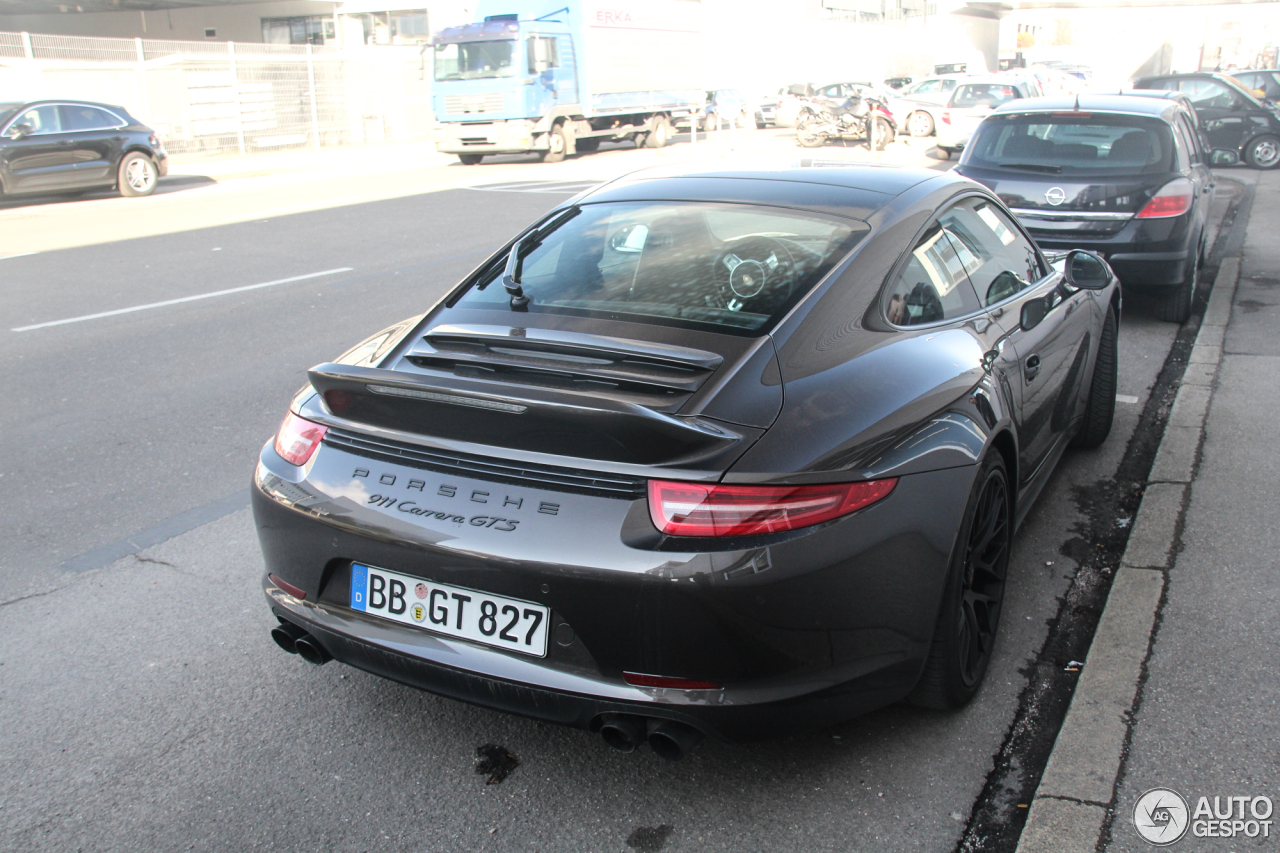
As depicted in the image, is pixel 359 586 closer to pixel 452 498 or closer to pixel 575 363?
pixel 452 498

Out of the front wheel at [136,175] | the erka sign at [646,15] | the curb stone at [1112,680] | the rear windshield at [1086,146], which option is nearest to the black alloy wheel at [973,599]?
the curb stone at [1112,680]

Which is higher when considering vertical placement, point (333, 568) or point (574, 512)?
point (574, 512)

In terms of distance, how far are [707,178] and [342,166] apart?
75.0 ft

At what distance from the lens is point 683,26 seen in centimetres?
3069

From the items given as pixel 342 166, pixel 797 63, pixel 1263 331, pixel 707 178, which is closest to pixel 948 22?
pixel 797 63

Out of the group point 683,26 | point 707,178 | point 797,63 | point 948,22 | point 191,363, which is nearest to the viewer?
point 707,178

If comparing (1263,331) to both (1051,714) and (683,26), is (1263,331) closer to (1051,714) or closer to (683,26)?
(1051,714)

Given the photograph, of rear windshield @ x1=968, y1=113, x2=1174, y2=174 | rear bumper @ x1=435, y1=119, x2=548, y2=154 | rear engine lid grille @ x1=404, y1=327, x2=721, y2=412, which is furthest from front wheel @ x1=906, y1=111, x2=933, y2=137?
rear engine lid grille @ x1=404, y1=327, x2=721, y2=412

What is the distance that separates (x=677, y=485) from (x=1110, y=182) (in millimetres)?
6380

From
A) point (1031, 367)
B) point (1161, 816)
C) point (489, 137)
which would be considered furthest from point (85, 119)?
point (1161, 816)

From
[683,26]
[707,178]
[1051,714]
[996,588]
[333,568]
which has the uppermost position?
[683,26]

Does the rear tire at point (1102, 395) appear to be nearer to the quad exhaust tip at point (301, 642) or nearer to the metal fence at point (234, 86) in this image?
the quad exhaust tip at point (301, 642)

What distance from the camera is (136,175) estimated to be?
18203 millimetres

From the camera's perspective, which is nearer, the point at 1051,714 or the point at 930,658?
the point at 930,658
